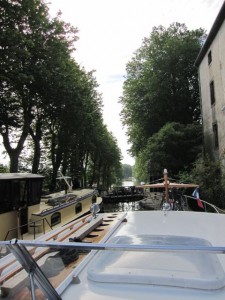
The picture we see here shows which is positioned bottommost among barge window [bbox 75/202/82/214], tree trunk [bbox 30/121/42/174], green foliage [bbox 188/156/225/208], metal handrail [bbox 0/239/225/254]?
barge window [bbox 75/202/82/214]

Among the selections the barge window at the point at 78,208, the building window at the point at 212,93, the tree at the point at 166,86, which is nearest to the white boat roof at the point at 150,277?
the barge window at the point at 78,208

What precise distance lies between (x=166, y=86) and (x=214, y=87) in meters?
14.5

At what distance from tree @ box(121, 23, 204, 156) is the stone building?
981 centimetres

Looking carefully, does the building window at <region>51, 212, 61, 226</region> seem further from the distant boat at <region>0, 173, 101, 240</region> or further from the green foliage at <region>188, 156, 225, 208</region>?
the green foliage at <region>188, 156, 225, 208</region>

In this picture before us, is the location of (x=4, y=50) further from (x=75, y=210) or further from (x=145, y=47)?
(x=145, y=47)

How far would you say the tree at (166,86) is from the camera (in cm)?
3844

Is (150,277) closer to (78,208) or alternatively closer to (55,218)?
(55,218)

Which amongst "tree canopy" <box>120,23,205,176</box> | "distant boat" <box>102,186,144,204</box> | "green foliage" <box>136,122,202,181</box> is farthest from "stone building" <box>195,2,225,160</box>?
"distant boat" <box>102,186,144,204</box>

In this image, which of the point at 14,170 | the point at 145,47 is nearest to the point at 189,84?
the point at 145,47

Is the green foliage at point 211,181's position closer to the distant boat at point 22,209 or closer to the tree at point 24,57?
the distant boat at point 22,209

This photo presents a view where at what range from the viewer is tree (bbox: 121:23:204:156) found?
3844cm

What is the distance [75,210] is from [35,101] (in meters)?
9.28

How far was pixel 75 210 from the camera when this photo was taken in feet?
51.7

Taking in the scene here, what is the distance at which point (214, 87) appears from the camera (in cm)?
2394
